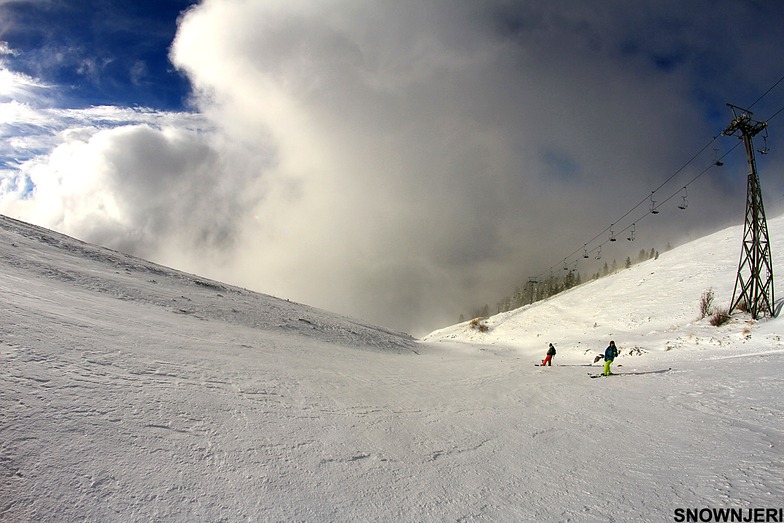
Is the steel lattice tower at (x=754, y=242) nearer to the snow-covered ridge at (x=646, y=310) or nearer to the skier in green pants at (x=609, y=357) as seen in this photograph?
the snow-covered ridge at (x=646, y=310)

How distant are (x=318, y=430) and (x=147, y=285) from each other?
16817 mm

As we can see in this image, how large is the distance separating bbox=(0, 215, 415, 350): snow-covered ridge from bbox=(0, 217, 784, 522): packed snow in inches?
15.0

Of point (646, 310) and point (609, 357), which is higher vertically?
point (646, 310)

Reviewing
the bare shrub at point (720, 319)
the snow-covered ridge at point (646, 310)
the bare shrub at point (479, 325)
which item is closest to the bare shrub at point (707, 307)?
the snow-covered ridge at point (646, 310)

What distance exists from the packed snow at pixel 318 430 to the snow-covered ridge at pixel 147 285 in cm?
38

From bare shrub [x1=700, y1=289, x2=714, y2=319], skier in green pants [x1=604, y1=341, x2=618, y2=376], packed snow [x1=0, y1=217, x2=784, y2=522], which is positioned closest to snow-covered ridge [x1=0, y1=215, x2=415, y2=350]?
packed snow [x1=0, y1=217, x2=784, y2=522]

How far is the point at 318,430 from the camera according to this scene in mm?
6773

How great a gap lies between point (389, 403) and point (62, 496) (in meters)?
6.71

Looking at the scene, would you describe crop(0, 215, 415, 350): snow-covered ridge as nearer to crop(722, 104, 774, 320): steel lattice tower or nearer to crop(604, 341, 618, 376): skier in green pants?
crop(604, 341, 618, 376): skier in green pants

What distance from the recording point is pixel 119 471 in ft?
14.2

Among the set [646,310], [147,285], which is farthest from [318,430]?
[646,310]

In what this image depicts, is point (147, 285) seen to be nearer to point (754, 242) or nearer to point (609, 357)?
point (609, 357)

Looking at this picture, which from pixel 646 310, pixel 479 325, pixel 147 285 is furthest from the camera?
pixel 479 325

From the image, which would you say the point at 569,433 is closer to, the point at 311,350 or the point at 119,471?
the point at 119,471
